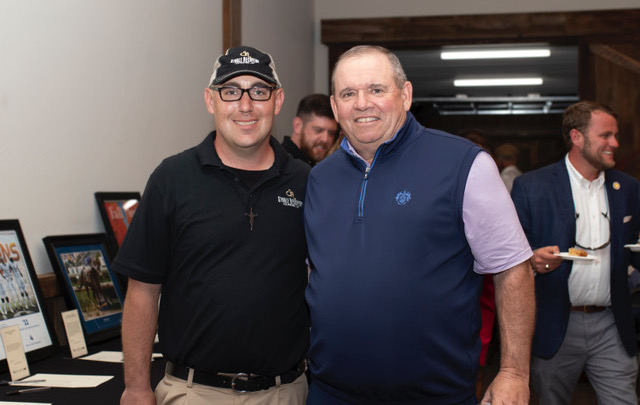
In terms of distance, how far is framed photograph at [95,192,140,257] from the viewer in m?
2.92

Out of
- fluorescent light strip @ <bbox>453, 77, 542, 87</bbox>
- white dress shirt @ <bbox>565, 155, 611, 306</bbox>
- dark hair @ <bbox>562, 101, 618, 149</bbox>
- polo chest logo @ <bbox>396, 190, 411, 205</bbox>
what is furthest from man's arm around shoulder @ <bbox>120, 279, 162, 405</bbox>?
fluorescent light strip @ <bbox>453, 77, 542, 87</bbox>

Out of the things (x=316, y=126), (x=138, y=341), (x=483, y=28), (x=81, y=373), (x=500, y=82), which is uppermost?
(x=500, y=82)

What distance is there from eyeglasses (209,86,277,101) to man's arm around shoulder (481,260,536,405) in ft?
2.77

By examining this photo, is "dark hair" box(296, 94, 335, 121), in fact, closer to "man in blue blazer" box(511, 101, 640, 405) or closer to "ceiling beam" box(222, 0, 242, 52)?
"ceiling beam" box(222, 0, 242, 52)

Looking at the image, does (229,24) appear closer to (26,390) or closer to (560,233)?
(560,233)

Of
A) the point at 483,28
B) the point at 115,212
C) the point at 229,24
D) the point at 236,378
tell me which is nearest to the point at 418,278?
the point at 236,378

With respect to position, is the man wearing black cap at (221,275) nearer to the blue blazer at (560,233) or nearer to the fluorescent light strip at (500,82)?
the blue blazer at (560,233)

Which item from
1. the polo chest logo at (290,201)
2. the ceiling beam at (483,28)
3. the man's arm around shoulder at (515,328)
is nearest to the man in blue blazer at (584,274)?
the man's arm around shoulder at (515,328)

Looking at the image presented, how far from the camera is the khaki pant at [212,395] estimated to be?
192 cm

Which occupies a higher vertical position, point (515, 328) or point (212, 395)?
point (515, 328)

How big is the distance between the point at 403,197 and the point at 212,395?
77 centimetres

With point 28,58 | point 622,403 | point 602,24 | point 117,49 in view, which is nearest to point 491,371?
point 622,403

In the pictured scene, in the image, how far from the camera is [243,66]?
200 cm

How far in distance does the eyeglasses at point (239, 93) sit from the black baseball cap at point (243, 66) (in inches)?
1.2
